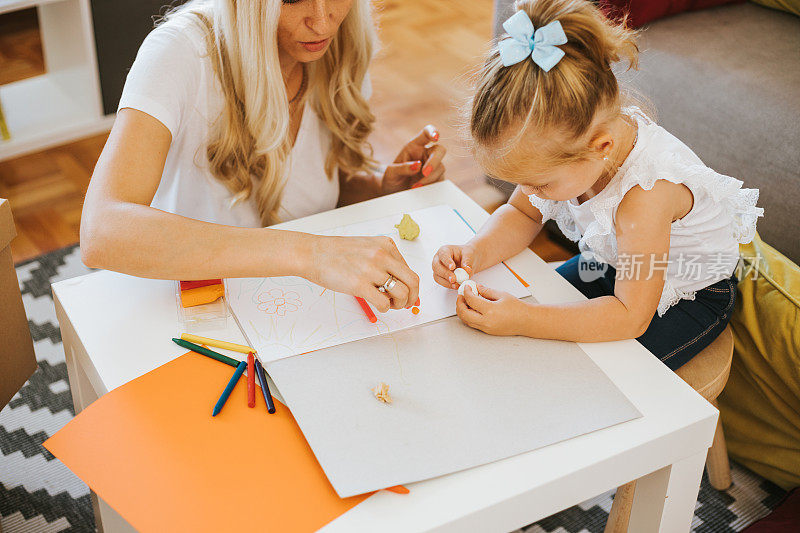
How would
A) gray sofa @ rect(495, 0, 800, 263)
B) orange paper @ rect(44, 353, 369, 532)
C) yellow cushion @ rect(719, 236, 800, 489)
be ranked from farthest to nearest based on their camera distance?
1. gray sofa @ rect(495, 0, 800, 263)
2. yellow cushion @ rect(719, 236, 800, 489)
3. orange paper @ rect(44, 353, 369, 532)

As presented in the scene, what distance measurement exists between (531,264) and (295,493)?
1.59 ft

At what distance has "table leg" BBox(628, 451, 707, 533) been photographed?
0.87 m

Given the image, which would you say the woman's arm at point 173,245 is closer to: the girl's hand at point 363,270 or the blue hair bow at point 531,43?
the girl's hand at point 363,270

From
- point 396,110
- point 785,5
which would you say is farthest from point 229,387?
point 396,110

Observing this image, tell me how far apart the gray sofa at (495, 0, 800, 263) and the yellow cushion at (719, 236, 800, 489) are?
0.31m

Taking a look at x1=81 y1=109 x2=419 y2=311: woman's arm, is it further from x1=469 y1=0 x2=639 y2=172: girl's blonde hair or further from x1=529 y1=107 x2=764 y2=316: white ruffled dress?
x1=529 y1=107 x2=764 y2=316: white ruffled dress

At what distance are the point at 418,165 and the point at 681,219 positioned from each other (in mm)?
412

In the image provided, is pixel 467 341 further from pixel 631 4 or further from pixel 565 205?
pixel 631 4

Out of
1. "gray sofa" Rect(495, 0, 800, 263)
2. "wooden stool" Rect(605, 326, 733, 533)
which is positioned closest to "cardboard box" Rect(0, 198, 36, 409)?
"wooden stool" Rect(605, 326, 733, 533)

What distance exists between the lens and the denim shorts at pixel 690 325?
1.12m

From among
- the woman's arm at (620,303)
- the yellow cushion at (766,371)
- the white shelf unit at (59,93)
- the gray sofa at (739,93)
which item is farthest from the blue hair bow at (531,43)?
the white shelf unit at (59,93)

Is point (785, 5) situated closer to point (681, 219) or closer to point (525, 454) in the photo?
point (681, 219)

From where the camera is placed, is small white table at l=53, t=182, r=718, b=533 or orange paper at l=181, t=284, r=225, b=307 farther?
orange paper at l=181, t=284, r=225, b=307

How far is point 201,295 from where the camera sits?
0.96 meters
